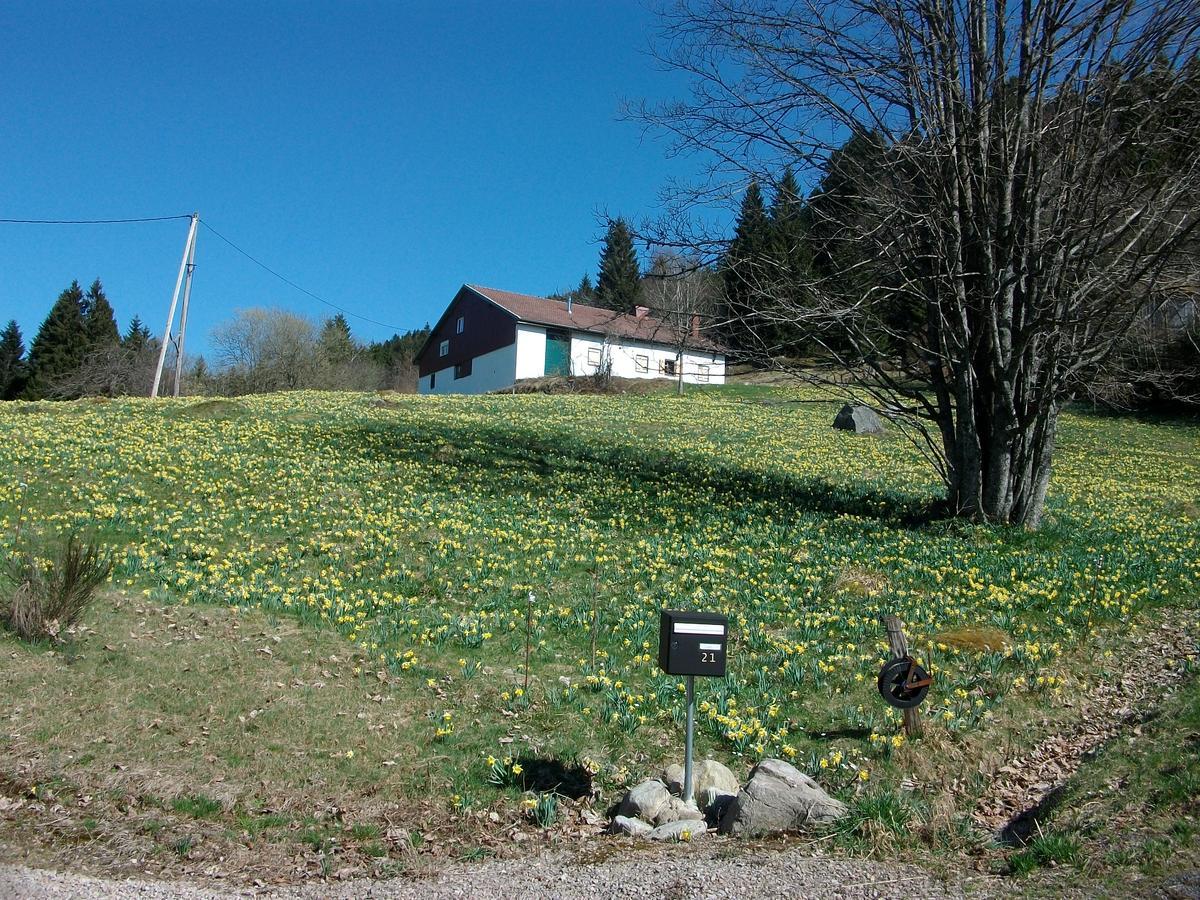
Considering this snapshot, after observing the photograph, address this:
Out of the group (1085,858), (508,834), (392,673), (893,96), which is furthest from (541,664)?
(893,96)

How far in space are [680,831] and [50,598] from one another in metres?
5.76

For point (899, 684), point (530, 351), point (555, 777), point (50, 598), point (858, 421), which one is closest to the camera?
point (555, 777)

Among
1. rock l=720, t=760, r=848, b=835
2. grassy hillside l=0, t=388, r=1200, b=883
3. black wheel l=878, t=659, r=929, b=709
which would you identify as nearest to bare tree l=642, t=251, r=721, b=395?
grassy hillside l=0, t=388, r=1200, b=883

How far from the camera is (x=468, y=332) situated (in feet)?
185

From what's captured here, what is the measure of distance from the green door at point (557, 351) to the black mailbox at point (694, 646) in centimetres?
4599

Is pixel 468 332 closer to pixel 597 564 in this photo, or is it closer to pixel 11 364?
pixel 11 364

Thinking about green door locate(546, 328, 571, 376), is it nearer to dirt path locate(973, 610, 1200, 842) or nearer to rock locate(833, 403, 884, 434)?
rock locate(833, 403, 884, 434)

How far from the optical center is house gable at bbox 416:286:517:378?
5228 centimetres

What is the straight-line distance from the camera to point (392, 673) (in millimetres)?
7758

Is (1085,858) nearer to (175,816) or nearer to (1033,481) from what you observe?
(175,816)

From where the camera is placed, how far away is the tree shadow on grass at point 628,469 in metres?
15.7

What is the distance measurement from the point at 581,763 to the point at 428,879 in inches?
66.6

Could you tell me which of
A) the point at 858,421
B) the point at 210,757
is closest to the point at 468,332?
the point at 858,421

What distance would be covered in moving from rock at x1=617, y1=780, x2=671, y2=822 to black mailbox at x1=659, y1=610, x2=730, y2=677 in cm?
81
